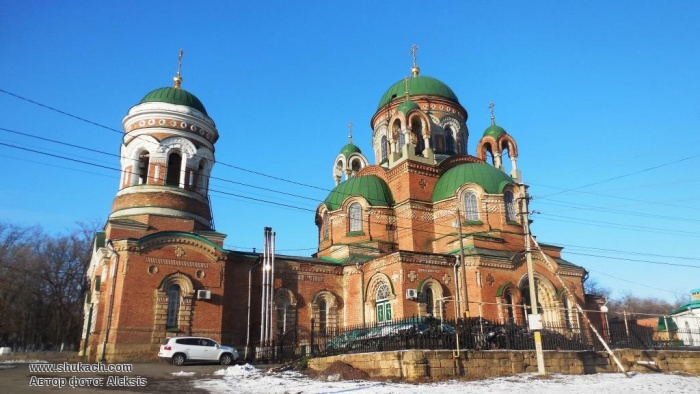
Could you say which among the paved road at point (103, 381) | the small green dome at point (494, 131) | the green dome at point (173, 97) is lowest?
the paved road at point (103, 381)

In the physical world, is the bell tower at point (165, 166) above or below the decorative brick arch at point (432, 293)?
above

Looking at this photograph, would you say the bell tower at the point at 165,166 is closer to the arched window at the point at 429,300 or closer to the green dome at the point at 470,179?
the arched window at the point at 429,300

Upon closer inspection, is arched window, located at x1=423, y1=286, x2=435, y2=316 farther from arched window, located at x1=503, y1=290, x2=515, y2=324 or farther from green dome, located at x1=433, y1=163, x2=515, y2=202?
green dome, located at x1=433, y1=163, x2=515, y2=202

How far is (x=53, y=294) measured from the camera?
39281mm

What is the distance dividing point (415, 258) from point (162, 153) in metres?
13.3

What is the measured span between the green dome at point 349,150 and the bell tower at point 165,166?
13141mm

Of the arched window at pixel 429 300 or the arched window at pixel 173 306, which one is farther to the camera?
the arched window at pixel 429 300

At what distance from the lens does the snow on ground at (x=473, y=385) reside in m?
11.6

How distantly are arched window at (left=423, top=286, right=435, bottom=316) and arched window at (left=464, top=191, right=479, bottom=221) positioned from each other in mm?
5281

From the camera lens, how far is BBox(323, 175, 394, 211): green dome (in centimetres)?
2969

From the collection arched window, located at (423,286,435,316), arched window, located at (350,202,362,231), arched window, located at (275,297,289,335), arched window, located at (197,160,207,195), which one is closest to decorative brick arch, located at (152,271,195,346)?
arched window, located at (275,297,289,335)

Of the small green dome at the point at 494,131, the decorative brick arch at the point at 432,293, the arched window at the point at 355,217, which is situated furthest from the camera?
the small green dome at the point at 494,131

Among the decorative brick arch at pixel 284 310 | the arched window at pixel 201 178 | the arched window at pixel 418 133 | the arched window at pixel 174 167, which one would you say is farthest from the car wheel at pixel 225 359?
the arched window at pixel 418 133

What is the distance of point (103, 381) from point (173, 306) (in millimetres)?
8940
